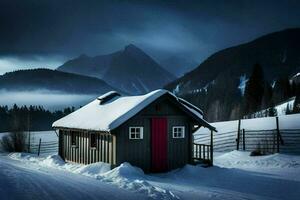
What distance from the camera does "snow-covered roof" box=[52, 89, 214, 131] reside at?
20688 millimetres

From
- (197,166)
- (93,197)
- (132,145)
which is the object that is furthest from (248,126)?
(93,197)

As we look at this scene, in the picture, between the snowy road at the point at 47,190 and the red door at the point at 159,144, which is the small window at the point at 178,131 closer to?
the red door at the point at 159,144

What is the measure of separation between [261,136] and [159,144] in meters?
15.4

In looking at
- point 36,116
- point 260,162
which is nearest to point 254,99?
point 36,116

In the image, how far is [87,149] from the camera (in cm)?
2362

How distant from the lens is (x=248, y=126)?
4109cm

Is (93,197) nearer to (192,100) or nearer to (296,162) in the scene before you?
(296,162)

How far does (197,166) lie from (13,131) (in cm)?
1900

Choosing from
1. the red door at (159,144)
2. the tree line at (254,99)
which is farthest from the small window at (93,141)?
the tree line at (254,99)

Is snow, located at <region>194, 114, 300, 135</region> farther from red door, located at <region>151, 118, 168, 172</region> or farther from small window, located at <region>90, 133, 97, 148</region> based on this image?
small window, located at <region>90, 133, 97, 148</region>

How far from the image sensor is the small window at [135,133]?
21266 millimetres

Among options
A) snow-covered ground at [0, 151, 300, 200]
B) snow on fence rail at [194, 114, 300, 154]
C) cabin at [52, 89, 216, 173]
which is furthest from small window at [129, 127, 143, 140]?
snow on fence rail at [194, 114, 300, 154]

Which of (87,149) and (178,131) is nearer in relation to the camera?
(178,131)

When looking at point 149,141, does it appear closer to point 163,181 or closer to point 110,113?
point 110,113
